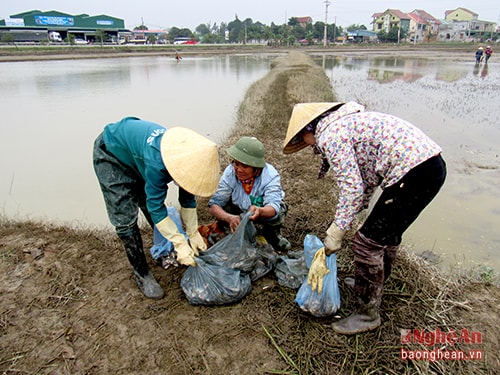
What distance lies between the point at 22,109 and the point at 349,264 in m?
9.00

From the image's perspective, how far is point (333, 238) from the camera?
179 centimetres

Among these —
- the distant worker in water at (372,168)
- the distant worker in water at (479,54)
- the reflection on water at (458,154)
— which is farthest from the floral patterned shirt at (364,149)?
the distant worker in water at (479,54)

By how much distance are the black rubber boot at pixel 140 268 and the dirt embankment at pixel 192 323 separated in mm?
63

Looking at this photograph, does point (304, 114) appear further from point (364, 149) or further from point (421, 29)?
point (421, 29)

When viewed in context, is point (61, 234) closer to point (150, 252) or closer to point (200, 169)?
point (150, 252)

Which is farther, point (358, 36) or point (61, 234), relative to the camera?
point (358, 36)

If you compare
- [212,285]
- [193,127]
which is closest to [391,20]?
[193,127]

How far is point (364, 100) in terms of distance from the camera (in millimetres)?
10250

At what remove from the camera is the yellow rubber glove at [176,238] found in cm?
200

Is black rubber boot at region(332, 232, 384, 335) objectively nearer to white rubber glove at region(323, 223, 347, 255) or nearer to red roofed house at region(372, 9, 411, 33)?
white rubber glove at region(323, 223, 347, 255)

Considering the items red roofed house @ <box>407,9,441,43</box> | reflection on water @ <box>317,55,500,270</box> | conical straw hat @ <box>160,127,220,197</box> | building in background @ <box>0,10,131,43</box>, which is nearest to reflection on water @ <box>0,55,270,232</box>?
conical straw hat @ <box>160,127,220,197</box>

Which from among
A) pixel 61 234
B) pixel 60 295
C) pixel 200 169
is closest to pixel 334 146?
pixel 200 169

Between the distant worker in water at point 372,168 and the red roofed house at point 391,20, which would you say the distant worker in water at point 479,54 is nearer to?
the distant worker in water at point 372,168

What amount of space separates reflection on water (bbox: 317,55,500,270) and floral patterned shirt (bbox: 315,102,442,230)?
193 centimetres
